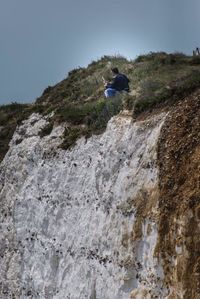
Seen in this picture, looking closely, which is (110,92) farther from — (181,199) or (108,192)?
(181,199)

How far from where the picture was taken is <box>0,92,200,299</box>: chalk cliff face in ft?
52.3

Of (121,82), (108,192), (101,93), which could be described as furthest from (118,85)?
(108,192)

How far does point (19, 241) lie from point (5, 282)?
5.54 feet

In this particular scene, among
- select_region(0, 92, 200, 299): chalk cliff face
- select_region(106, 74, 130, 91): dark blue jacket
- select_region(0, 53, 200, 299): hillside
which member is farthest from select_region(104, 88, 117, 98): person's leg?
select_region(0, 92, 200, 299): chalk cliff face

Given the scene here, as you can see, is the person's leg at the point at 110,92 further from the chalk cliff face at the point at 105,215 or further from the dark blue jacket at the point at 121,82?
the chalk cliff face at the point at 105,215

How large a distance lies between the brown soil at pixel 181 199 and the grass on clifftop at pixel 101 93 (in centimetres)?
181

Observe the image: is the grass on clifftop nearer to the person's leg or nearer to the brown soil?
the person's leg

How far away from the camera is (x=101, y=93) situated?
2770cm

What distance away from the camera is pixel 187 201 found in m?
15.4

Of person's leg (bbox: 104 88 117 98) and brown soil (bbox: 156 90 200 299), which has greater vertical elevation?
person's leg (bbox: 104 88 117 98)

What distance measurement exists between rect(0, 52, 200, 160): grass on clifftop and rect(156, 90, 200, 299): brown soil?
5.95 ft

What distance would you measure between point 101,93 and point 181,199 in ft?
41.3

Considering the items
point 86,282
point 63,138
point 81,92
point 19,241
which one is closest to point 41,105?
point 81,92

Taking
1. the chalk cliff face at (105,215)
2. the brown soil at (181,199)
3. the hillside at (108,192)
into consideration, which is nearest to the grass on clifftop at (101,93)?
the hillside at (108,192)
